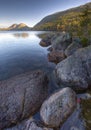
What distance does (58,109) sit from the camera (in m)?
15.6

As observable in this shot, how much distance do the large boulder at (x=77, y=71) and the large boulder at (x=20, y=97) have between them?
13.0 ft

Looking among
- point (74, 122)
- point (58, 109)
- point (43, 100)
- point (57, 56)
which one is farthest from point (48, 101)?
point (57, 56)

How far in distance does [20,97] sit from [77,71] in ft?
30.8

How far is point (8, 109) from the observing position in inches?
642

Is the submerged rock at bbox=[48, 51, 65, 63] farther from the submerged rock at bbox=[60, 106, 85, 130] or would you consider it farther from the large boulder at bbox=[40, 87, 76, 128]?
the submerged rock at bbox=[60, 106, 85, 130]

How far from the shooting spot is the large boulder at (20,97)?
630 inches

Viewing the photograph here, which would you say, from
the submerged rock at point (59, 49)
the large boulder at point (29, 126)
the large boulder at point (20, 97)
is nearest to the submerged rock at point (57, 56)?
the submerged rock at point (59, 49)

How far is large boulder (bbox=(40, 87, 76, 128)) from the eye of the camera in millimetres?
15078

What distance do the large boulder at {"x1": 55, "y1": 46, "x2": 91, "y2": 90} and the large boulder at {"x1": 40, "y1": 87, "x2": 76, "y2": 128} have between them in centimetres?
414

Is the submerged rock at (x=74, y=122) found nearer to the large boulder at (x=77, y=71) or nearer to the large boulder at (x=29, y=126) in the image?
the large boulder at (x=29, y=126)

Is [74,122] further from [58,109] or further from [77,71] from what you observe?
[77,71]

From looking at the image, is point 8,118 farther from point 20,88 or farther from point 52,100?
point 52,100

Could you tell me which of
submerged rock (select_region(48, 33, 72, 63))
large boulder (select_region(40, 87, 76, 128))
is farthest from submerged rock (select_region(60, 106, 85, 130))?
submerged rock (select_region(48, 33, 72, 63))

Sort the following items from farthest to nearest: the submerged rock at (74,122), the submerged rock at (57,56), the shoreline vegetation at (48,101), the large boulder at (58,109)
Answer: the submerged rock at (57,56) → the shoreline vegetation at (48,101) → the large boulder at (58,109) → the submerged rock at (74,122)
